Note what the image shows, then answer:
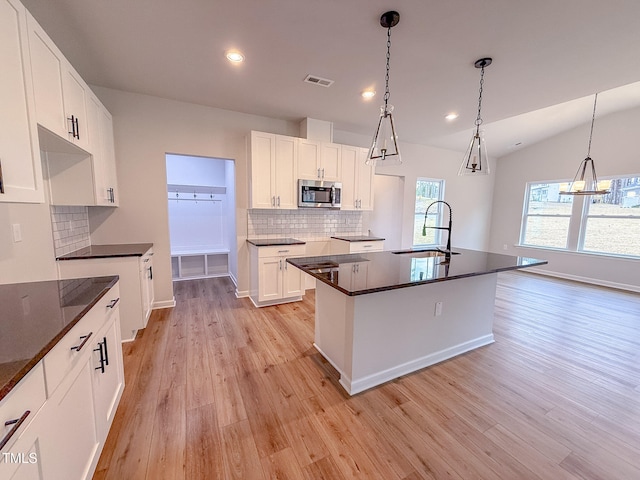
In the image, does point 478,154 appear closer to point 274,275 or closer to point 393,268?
point 393,268

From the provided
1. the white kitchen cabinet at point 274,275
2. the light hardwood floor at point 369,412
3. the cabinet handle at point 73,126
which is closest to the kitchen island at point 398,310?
the light hardwood floor at point 369,412

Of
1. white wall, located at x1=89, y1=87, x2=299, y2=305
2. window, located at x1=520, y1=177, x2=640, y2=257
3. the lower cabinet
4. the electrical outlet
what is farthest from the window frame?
the electrical outlet

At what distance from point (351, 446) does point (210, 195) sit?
4.99 metres

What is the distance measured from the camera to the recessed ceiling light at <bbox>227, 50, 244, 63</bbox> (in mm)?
2352

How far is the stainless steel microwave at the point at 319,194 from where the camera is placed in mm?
3971

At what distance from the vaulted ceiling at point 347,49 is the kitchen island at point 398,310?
73.5 inches

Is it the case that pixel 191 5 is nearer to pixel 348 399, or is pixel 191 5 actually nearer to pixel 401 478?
pixel 348 399

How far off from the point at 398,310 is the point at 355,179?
9.24ft

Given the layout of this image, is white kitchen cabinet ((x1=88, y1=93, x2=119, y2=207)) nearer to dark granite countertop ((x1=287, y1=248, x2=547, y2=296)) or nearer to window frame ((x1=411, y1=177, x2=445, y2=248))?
dark granite countertop ((x1=287, y1=248, x2=547, y2=296))

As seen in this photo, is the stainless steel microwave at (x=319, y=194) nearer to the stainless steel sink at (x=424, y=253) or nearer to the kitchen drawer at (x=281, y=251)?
the kitchen drawer at (x=281, y=251)

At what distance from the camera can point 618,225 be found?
5008 mm

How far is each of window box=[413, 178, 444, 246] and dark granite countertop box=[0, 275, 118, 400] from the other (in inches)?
220

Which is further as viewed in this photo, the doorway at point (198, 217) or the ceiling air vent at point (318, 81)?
the doorway at point (198, 217)

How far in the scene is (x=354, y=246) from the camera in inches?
166
